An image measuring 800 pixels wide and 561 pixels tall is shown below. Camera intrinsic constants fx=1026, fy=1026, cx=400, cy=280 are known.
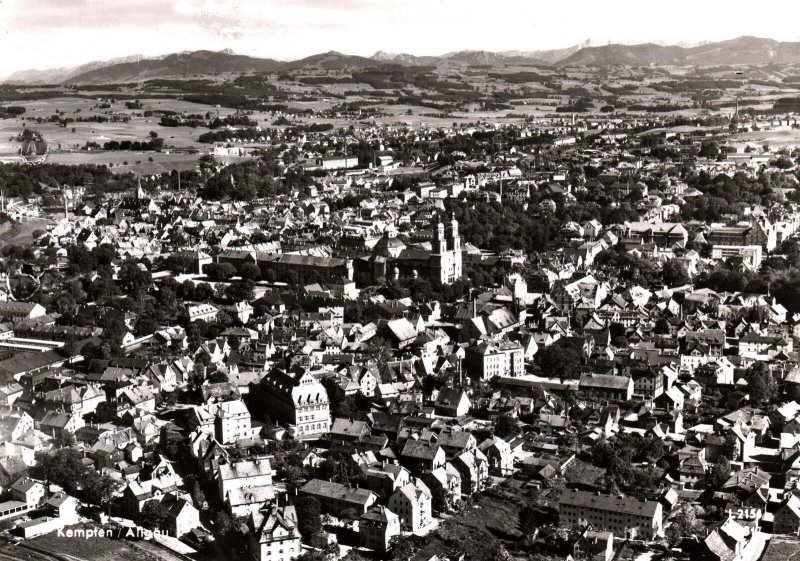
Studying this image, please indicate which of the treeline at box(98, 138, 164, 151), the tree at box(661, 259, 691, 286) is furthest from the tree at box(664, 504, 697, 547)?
the treeline at box(98, 138, 164, 151)

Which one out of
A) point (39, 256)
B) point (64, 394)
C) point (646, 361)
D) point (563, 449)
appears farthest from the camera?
point (39, 256)

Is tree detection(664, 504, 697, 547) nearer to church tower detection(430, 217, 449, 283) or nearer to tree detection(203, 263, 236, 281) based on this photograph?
church tower detection(430, 217, 449, 283)

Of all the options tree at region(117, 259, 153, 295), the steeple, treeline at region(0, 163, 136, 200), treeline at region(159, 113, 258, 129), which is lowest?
tree at region(117, 259, 153, 295)

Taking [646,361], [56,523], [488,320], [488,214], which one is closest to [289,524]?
[56,523]

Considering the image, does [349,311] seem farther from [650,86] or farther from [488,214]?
[650,86]

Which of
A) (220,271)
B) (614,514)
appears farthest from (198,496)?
(220,271)

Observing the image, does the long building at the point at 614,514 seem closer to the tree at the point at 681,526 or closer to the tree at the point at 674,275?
the tree at the point at 681,526

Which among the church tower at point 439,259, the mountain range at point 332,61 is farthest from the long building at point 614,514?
the mountain range at point 332,61
